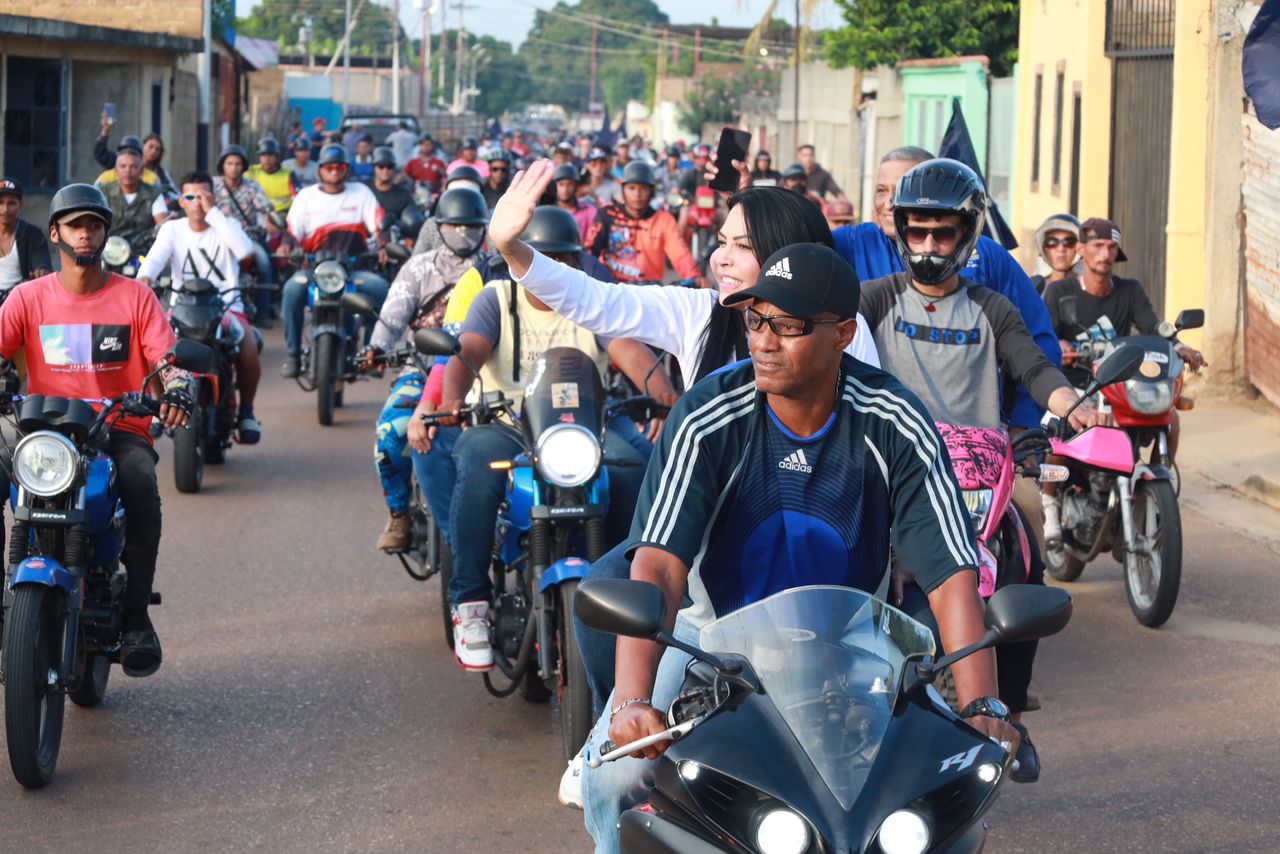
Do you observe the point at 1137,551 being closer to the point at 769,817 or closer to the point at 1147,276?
the point at 769,817

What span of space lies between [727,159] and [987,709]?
3.66m

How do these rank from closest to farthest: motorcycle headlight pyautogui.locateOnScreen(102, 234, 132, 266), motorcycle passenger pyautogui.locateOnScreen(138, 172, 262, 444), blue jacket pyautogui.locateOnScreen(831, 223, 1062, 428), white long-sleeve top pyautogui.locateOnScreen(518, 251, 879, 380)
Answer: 1. white long-sleeve top pyautogui.locateOnScreen(518, 251, 879, 380)
2. blue jacket pyautogui.locateOnScreen(831, 223, 1062, 428)
3. motorcycle passenger pyautogui.locateOnScreen(138, 172, 262, 444)
4. motorcycle headlight pyautogui.locateOnScreen(102, 234, 132, 266)

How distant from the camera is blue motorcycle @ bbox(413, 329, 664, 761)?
618 centimetres

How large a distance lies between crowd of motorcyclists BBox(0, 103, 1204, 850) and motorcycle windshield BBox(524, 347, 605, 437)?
0.04 meters

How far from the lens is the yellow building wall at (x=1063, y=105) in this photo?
73.5ft

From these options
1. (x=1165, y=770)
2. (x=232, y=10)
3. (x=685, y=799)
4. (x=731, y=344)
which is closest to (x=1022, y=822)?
(x=1165, y=770)

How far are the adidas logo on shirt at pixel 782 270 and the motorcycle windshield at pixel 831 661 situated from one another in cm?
64

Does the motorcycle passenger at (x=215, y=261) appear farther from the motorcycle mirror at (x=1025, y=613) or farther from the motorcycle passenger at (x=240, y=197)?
the motorcycle mirror at (x=1025, y=613)

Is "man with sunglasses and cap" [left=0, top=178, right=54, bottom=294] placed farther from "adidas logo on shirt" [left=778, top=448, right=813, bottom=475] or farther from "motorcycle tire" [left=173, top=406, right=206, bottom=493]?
"adidas logo on shirt" [left=778, top=448, right=813, bottom=475]

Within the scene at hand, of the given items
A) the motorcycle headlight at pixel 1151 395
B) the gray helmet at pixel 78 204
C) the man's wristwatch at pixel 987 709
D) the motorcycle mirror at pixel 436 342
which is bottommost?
the man's wristwatch at pixel 987 709

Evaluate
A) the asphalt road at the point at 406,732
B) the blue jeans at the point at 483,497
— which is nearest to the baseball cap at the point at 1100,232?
the asphalt road at the point at 406,732

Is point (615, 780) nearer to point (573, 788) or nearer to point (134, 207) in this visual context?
point (573, 788)

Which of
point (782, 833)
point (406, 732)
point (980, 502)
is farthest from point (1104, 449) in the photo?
point (782, 833)

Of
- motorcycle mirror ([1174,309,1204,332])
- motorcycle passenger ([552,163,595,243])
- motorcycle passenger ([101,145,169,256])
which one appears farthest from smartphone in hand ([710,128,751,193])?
motorcycle passenger ([101,145,169,256])
